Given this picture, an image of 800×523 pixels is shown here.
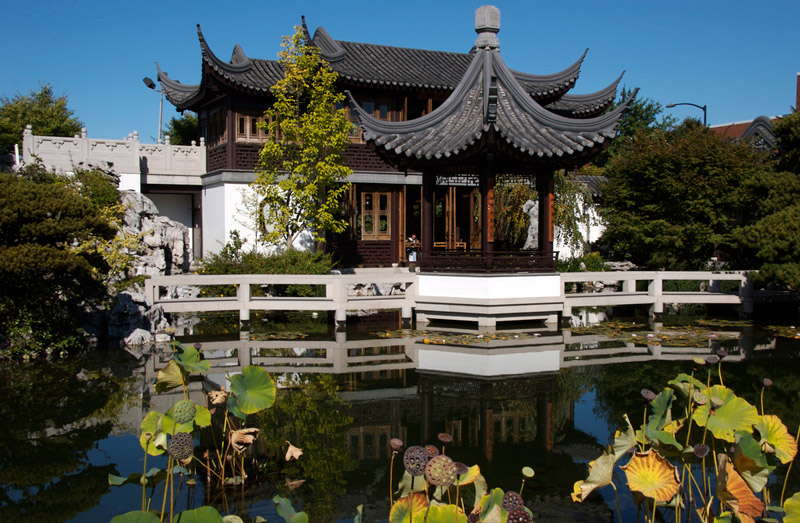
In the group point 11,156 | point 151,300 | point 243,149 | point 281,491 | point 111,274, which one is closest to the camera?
point 281,491

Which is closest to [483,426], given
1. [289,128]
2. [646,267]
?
[289,128]

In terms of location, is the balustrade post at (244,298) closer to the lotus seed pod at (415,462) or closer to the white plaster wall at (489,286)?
the white plaster wall at (489,286)

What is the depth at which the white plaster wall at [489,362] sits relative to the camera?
27.1ft

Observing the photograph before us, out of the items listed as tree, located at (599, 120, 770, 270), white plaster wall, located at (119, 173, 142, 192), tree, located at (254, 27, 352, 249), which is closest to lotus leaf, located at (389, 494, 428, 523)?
tree, located at (254, 27, 352, 249)

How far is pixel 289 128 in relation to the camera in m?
16.1

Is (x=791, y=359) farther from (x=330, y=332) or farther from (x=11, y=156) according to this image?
(x=11, y=156)

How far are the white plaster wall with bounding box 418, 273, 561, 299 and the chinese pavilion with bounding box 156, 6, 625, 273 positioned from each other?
21 cm

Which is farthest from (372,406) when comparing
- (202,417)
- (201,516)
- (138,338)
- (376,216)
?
(376,216)

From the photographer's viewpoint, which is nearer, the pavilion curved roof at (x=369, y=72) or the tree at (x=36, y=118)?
the pavilion curved roof at (x=369, y=72)

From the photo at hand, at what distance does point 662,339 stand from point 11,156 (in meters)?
20.2

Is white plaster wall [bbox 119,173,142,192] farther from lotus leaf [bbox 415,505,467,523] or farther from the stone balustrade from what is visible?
lotus leaf [bbox 415,505,467,523]

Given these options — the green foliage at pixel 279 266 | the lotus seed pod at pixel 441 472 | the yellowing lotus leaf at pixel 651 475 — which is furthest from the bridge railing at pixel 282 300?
the lotus seed pod at pixel 441 472

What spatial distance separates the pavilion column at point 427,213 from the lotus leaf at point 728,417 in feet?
29.5

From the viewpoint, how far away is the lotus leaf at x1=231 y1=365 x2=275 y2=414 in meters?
4.40
